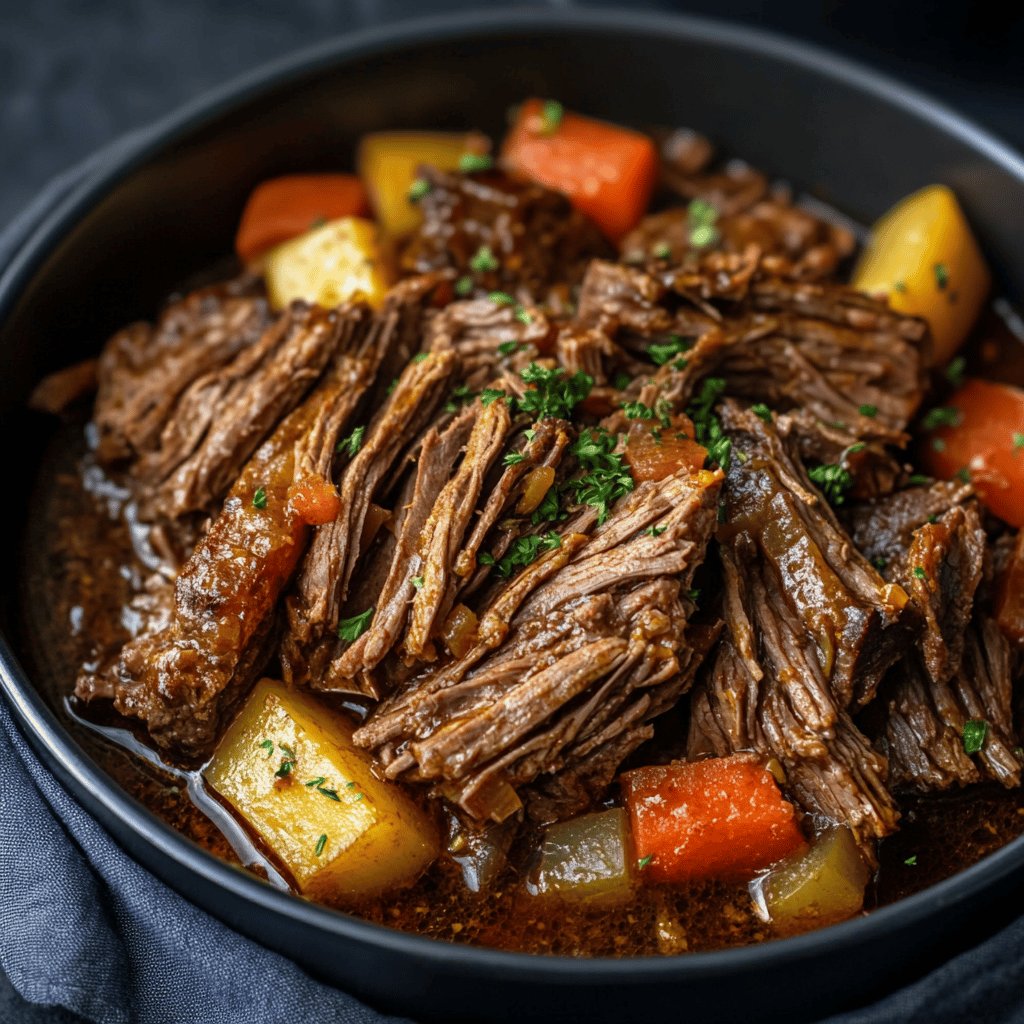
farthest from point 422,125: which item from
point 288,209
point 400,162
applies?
point 288,209

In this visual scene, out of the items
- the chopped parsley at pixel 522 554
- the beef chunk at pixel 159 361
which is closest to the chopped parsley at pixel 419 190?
the beef chunk at pixel 159 361

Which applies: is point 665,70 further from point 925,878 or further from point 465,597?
point 925,878

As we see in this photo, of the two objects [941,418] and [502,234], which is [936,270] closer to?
[941,418]

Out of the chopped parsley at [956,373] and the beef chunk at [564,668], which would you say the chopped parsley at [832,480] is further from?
the chopped parsley at [956,373]

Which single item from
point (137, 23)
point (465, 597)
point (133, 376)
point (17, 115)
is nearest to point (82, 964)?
point (465, 597)

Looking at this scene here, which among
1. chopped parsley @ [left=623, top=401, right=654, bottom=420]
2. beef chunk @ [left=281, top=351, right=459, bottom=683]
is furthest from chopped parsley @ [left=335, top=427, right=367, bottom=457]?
chopped parsley @ [left=623, top=401, right=654, bottom=420]

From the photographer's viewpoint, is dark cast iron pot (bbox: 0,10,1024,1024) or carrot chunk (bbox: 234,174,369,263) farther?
carrot chunk (bbox: 234,174,369,263)

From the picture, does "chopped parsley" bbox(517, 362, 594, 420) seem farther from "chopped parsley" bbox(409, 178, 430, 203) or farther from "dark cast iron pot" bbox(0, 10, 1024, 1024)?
"dark cast iron pot" bbox(0, 10, 1024, 1024)
